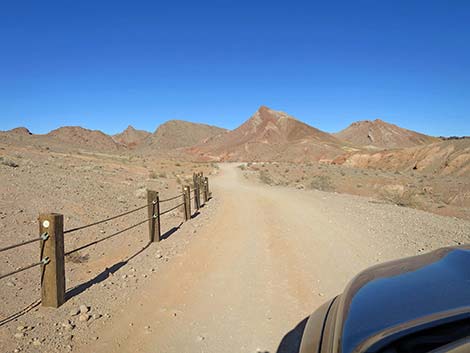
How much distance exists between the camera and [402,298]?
2.01 metres

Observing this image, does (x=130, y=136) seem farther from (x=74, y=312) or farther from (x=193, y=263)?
(x=74, y=312)

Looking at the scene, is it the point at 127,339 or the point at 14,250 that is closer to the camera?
the point at 127,339

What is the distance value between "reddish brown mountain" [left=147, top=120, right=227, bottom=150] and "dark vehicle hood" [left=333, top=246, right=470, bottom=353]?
5299 inches

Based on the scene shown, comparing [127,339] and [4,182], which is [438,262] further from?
[4,182]

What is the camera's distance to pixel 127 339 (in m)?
3.95

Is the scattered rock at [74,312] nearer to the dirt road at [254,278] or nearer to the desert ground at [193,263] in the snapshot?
the desert ground at [193,263]

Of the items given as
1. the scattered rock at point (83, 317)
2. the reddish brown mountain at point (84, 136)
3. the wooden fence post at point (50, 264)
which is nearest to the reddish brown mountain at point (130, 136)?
the reddish brown mountain at point (84, 136)

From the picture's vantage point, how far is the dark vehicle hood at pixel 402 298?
1.73 metres

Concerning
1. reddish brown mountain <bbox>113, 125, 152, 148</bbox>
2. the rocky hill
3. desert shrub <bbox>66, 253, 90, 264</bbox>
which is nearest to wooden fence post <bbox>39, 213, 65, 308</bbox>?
desert shrub <bbox>66, 253, 90, 264</bbox>

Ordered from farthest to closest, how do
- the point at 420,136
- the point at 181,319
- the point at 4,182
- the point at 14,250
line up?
the point at 420,136 → the point at 4,182 → the point at 14,250 → the point at 181,319

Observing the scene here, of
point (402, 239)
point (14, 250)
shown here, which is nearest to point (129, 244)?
point (14, 250)

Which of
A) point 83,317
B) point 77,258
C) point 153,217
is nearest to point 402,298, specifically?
point 83,317

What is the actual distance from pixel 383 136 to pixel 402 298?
5178 inches

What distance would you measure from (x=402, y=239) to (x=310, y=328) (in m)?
6.86
